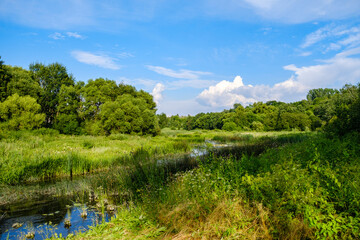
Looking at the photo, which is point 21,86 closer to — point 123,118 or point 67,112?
point 67,112

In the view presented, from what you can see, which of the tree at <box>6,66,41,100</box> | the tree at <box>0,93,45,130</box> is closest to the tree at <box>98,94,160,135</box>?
the tree at <box>0,93,45,130</box>

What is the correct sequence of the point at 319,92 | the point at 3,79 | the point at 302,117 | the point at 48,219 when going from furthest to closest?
1. the point at 319,92
2. the point at 302,117
3. the point at 3,79
4. the point at 48,219

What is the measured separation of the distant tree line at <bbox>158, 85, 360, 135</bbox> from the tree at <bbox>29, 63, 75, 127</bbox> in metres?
42.6

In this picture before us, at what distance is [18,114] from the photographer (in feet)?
100

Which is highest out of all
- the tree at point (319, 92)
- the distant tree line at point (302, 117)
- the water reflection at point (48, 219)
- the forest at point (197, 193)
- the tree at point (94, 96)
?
the tree at point (319, 92)

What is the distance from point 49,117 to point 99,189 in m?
41.1

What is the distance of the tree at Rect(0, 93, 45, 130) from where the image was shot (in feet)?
96.9

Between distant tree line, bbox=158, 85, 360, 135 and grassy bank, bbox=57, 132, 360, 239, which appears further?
distant tree line, bbox=158, 85, 360, 135

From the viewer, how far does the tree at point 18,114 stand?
96.9ft

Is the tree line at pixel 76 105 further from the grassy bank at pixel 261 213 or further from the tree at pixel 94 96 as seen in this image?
the grassy bank at pixel 261 213

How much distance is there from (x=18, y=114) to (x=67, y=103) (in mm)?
10388

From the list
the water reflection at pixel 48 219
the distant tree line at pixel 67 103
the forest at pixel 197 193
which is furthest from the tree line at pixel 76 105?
the water reflection at pixel 48 219

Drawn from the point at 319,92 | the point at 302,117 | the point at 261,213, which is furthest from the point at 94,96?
the point at 319,92

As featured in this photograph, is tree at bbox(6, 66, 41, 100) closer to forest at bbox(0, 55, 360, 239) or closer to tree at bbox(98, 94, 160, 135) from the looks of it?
tree at bbox(98, 94, 160, 135)
